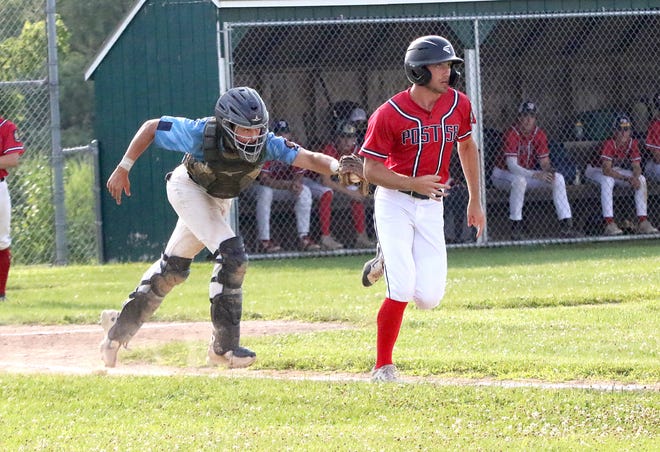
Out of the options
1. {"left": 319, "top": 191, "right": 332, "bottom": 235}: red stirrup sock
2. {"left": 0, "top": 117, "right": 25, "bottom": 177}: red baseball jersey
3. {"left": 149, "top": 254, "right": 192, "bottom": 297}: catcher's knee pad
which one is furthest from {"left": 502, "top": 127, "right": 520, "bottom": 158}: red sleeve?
{"left": 149, "top": 254, "right": 192, "bottom": 297}: catcher's knee pad

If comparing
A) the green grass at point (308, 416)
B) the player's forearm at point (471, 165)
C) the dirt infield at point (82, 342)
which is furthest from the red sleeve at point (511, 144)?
the green grass at point (308, 416)

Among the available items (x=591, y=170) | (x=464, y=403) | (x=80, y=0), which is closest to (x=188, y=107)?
(x=591, y=170)

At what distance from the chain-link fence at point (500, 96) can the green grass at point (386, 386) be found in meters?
3.14

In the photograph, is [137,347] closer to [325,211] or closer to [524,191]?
[325,211]

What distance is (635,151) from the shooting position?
15164mm

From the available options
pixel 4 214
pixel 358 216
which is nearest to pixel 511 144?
pixel 358 216

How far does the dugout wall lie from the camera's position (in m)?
14.7

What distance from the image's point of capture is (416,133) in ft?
21.5

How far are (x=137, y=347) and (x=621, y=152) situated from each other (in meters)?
8.91

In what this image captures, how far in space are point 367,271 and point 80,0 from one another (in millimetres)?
22789

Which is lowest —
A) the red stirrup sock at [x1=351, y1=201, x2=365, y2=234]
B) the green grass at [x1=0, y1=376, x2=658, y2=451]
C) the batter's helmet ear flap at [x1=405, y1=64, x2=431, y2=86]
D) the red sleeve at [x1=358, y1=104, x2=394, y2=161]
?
the green grass at [x1=0, y1=376, x2=658, y2=451]

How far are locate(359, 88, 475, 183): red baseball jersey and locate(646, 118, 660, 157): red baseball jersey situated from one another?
9246mm

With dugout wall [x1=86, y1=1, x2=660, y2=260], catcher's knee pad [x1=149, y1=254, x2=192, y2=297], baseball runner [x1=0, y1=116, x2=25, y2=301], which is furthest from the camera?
dugout wall [x1=86, y1=1, x2=660, y2=260]

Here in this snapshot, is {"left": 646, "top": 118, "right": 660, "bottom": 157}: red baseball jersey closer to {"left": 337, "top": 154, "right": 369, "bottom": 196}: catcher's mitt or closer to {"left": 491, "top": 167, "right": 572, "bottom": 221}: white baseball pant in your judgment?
{"left": 491, "top": 167, "right": 572, "bottom": 221}: white baseball pant
